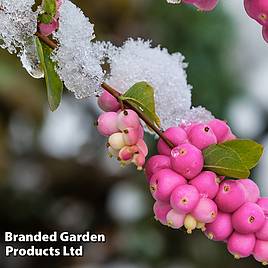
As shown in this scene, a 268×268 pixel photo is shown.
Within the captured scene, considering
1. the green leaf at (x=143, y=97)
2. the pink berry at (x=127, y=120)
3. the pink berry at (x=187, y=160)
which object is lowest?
the pink berry at (x=187, y=160)

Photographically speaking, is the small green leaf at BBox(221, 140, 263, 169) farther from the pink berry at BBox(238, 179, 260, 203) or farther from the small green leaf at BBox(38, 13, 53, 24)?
the small green leaf at BBox(38, 13, 53, 24)

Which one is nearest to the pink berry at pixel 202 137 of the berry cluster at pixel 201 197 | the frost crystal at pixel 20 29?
the berry cluster at pixel 201 197

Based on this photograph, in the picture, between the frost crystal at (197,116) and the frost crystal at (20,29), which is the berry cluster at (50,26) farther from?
the frost crystal at (197,116)

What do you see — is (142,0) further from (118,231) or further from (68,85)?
(68,85)

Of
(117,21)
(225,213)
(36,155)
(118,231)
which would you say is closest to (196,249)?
(118,231)

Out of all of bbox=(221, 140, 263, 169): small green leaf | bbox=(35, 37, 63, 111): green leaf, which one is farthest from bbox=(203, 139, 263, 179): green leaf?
bbox=(35, 37, 63, 111): green leaf

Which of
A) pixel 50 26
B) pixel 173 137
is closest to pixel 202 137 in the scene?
pixel 173 137
